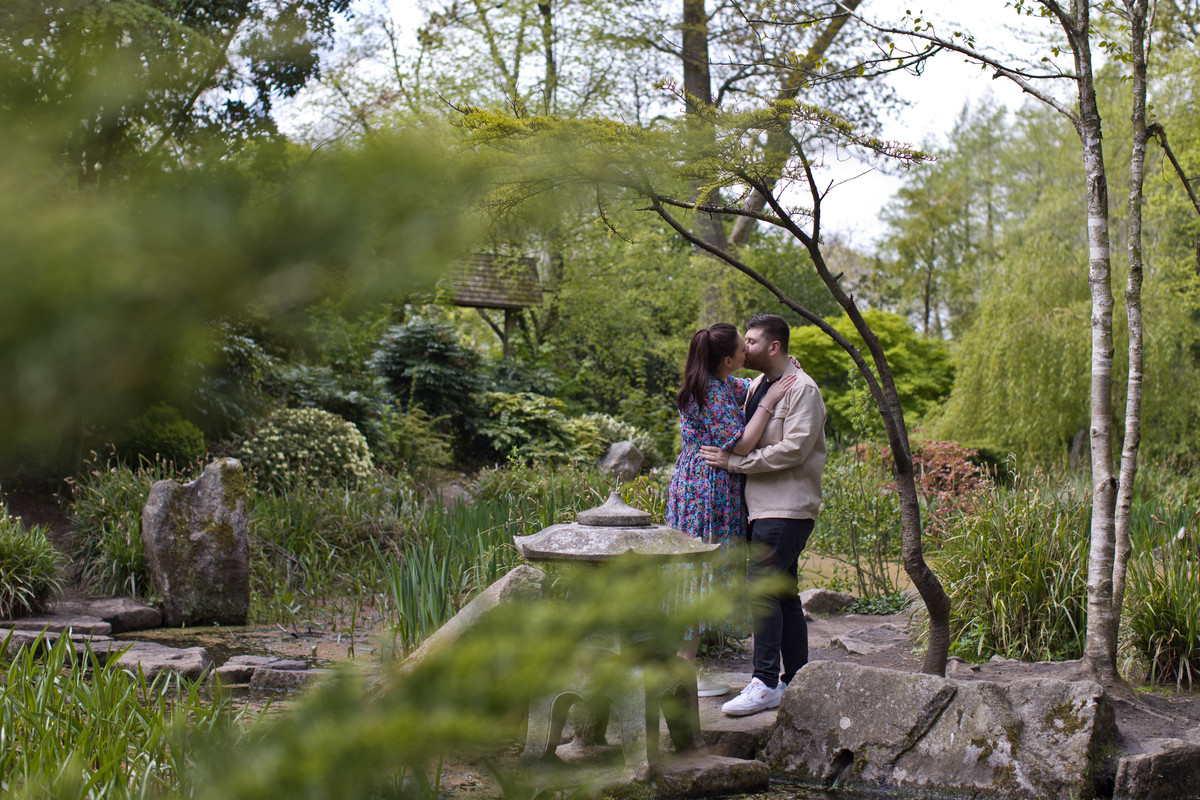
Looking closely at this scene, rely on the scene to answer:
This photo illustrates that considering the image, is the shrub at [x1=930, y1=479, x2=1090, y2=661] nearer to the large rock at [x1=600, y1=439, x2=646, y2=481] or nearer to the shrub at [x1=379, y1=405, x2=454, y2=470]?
the shrub at [x1=379, y1=405, x2=454, y2=470]

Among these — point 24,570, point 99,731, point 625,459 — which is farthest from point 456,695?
point 625,459

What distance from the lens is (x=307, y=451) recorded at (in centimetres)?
888

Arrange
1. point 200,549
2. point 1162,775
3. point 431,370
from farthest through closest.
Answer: point 431,370 → point 200,549 → point 1162,775

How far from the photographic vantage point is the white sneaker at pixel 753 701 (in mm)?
3803

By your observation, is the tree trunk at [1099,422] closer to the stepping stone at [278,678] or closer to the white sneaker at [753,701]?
the white sneaker at [753,701]

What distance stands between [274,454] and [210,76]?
28.3 ft

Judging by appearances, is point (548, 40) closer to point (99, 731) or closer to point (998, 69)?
point (998, 69)

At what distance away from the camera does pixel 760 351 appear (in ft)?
13.0

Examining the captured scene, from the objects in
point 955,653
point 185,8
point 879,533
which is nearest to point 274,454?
point 879,533

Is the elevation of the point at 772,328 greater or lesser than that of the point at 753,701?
greater

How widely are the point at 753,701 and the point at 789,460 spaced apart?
3.51 ft

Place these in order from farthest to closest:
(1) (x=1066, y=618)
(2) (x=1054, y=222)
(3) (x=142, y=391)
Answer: (2) (x=1054, y=222) → (1) (x=1066, y=618) → (3) (x=142, y=391)

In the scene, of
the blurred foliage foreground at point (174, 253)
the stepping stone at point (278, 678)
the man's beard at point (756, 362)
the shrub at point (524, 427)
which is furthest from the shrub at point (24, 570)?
the shrub at point (524, 427)

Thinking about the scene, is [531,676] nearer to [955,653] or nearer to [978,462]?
[955,653]
